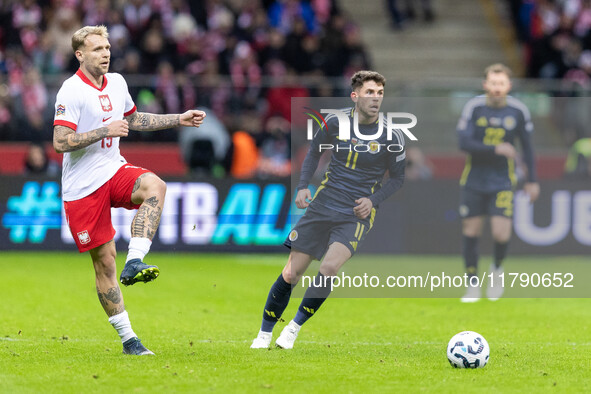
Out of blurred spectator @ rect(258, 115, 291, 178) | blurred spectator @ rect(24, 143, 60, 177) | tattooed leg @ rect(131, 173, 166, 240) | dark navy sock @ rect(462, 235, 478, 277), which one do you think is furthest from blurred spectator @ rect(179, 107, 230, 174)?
tattooed leg @ rect(131, 173, 166, 240)

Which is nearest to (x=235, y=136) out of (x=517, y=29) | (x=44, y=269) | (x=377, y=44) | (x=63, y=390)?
(x=44, y=269)

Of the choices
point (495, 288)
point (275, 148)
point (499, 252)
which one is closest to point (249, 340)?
point (499, 252)

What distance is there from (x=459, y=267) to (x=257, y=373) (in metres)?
8.76

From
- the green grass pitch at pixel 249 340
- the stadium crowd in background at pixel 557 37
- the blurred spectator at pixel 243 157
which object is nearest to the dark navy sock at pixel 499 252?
the green grass pitch at pixel 249 340

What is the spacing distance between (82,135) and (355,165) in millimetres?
2336

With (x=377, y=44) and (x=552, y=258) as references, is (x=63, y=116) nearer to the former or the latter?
(x=552, y=258)

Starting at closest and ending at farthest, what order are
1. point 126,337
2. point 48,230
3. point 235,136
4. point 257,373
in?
1. point 257,373
2. point 126,337
3. point 48,230
4. point 235,136

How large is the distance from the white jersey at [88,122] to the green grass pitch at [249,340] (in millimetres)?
1380

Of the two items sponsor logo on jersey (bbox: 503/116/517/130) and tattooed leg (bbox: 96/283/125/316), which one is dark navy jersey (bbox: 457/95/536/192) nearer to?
sponsor logo on jersey (bbox: 503/116/517/130)

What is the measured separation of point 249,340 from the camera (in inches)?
366

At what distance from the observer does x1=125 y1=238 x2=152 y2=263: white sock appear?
7.43 metres

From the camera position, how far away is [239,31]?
2050cm

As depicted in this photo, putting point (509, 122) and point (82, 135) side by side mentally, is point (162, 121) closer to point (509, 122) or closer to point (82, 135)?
point (82, 135)

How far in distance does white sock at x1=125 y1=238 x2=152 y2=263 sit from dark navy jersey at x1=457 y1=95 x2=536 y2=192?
6255 mm
